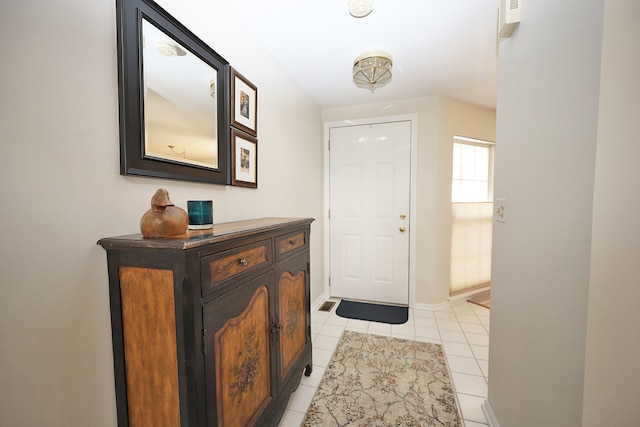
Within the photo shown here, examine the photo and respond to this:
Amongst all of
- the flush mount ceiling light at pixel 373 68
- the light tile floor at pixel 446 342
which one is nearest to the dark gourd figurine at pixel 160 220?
the light tile floor at pixel 446 342

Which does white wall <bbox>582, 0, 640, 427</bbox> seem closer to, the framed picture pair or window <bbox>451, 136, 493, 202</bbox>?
the framed picture pair

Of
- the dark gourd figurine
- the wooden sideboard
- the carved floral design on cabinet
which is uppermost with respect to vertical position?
the dark gourd figurine

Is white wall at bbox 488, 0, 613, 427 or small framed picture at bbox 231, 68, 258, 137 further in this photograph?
small framed picture at bbox 231, 68, 258, 137

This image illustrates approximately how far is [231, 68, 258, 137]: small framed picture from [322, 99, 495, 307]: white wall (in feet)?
5.65

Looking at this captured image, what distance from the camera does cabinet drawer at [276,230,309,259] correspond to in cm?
133

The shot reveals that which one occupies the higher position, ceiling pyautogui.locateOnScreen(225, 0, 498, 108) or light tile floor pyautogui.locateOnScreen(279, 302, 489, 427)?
ceiling pyautogui.locateOnScreen(225, 0, 498, 108)

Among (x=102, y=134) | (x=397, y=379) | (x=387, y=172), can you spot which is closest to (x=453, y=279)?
(x=387, y=172)

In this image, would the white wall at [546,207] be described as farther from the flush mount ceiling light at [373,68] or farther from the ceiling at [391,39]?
the flush mount ceiling light at [373,68]

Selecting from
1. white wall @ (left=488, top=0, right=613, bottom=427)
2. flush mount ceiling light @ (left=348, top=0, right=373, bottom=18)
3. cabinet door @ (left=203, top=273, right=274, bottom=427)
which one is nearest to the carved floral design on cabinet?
cabinet door @ (left=203, top=273, right=274, bottom=427)

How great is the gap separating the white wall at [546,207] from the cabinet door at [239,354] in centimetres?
110

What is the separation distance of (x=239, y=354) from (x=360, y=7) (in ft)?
5.84

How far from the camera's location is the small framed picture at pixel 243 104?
1497 millimetres

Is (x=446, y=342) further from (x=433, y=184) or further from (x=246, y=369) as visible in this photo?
(x=246, y=369)

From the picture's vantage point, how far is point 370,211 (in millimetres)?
3021
